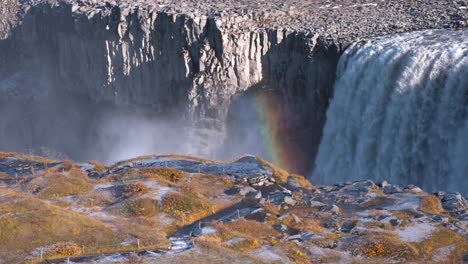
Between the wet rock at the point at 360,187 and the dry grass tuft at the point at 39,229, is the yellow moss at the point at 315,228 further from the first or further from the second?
the dry grass tuft at the point at 39,229

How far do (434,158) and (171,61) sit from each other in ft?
100

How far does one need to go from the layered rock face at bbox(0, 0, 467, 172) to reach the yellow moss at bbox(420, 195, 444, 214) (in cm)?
2484

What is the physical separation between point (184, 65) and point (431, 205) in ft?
121

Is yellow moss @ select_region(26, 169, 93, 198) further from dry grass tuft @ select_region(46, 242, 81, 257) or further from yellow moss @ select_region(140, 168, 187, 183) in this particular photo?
dry grass tuft @ select_region(46, 242, 81, 257)

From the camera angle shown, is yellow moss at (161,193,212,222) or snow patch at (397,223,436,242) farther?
yellow moss at (161,193,212,222)

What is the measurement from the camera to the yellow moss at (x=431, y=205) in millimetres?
37312

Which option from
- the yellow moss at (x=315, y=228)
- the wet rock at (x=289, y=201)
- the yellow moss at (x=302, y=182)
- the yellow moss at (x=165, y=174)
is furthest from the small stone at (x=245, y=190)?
the yellow moss at (x=315, y=228)

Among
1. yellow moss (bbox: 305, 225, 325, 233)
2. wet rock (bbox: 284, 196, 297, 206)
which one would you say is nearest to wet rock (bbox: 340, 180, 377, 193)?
wet rock (bbox: 284, 196, 297, 206)

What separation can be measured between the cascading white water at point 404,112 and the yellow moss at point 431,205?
8.63 meters

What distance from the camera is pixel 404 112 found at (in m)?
51.9

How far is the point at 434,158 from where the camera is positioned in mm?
49750

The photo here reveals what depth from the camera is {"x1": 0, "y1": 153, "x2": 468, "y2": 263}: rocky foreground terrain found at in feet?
102

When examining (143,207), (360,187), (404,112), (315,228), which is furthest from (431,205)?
(404,112)

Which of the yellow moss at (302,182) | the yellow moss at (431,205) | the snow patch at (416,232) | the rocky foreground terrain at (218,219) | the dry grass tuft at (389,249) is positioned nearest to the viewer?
the dry grass tuft at (389,249)
